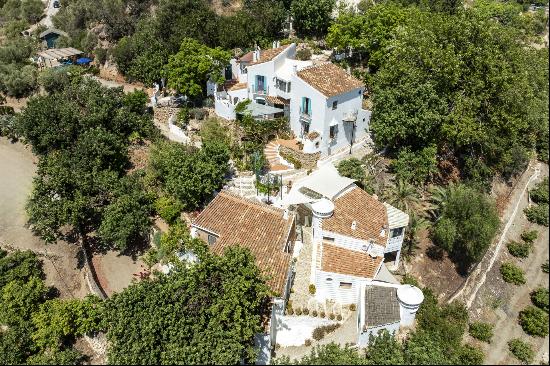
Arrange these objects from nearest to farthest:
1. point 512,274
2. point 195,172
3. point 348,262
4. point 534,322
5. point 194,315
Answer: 1. point 194,315
2. point 348,262
3. point 534,322
4. point 512,274
5. point 195,172

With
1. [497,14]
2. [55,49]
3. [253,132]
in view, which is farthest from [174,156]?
[497,14]

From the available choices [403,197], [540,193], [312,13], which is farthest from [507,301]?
[312,13]

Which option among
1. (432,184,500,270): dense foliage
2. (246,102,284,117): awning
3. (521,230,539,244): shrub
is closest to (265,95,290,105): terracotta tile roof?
(246,102,284,117): awning

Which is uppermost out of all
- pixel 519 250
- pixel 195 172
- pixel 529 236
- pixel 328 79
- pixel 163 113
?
pixel 328 79

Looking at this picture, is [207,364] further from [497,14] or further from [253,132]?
[497,14]

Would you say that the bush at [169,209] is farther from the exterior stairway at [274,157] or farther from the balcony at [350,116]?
the balcony at [350,116]

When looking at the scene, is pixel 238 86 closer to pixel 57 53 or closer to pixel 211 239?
pixel 211 239

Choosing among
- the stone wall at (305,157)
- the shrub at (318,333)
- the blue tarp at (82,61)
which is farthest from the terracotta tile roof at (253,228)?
the blue tarp at (82,61)
